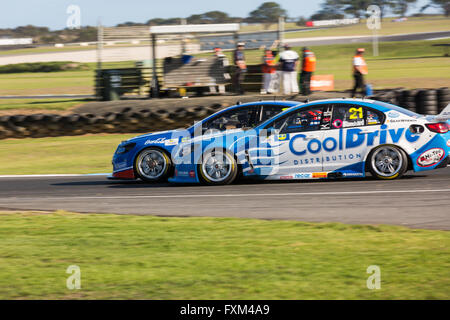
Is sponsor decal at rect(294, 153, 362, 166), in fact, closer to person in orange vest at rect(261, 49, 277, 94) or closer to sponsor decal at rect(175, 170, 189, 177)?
sponsor decal at rect(175, 170, 189, 177)

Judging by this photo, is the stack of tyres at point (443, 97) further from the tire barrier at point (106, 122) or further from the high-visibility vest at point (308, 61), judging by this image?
the high-visibility vest at point (308, 61)

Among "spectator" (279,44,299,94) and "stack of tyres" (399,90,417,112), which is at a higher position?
"spectator" (279,44,299,94)

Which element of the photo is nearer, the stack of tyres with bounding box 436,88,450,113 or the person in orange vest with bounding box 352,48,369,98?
the stack of tyres with bounding box 436,88,450,113

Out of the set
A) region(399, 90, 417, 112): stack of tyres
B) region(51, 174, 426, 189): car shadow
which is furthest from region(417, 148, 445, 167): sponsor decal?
region(399, 90, 417, 112): stack of tyres

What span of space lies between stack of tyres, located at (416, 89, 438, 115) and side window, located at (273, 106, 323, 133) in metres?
6.91

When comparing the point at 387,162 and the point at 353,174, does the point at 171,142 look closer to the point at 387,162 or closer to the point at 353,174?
the point at 353,174

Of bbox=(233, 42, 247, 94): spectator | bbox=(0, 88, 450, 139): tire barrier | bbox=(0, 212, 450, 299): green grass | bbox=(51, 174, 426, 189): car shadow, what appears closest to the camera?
bbox=(0, 212, 450, 299): green grass

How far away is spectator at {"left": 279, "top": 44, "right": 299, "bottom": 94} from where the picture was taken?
20.1 metres

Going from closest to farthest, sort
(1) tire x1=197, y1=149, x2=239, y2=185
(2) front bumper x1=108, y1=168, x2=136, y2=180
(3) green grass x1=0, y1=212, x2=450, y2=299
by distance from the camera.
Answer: (3) green grass x1=0, y1=212, x2=450, y2=299 < (1) tire x1=197, y1=149, x2=239, y2=185 < (2) front bumper x1=108, y1=168, x2=136, y2=180

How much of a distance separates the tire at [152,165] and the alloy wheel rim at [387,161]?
11.1 feet

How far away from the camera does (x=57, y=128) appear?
1855 cm

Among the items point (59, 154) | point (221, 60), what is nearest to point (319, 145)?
point (59, 154)

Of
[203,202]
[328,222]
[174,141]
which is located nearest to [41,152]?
[174,141]

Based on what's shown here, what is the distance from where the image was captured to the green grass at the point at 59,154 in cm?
1431
